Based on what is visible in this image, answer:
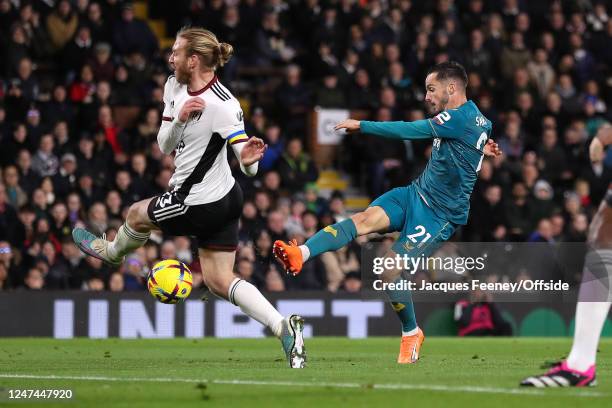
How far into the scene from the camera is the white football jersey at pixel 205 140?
34.6 feet

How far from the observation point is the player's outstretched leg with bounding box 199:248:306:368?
10.5m

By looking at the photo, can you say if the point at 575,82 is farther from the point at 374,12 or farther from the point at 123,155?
the point at 123,155

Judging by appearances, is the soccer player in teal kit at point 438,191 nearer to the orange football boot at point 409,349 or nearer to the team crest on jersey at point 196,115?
the orange football boot at point 409,349

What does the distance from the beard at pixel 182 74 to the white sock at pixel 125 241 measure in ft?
4.71

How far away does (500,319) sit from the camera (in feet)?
65.2

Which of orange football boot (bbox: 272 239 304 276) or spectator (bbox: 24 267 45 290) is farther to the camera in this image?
spectator (bbox: 24 267 45 290)

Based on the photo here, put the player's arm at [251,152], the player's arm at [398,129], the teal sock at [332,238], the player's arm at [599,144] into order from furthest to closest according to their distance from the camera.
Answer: the teal sock at [332,238]
the player's arm at [398,129]
the player's arm at [251,152]
the player's arm at [599,144]

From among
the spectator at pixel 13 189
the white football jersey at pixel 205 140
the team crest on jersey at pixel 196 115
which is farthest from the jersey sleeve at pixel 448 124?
the spectator at pixel 13 189

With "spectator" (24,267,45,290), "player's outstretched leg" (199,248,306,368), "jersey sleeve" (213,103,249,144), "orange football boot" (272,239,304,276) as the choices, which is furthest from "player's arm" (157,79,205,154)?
"spectator" (24,267,45,290)

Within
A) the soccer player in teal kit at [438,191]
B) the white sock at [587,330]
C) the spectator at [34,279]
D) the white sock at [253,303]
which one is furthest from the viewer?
the spectator at [34,279]

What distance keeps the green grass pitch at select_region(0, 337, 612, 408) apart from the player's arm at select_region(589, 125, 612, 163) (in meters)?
1.49

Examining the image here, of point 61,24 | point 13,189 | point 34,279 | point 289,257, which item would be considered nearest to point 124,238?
point 289,257

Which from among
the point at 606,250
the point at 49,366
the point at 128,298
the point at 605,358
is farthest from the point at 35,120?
the point at 606,250

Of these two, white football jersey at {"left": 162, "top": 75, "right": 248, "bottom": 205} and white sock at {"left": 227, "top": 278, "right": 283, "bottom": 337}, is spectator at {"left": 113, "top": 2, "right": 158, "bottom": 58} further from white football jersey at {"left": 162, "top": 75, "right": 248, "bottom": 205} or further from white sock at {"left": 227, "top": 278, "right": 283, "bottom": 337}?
white sock at {"left": 227, "top": 278, "right": 283, "bottom": 337}
